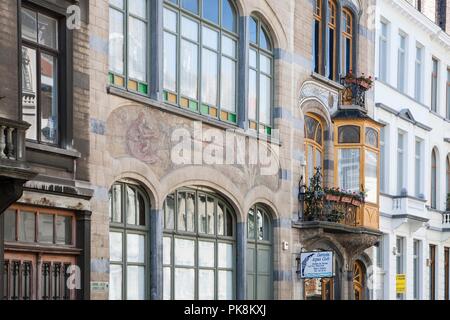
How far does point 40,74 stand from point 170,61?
16.8ft

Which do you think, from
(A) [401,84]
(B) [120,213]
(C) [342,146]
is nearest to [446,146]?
(A) [401,84]

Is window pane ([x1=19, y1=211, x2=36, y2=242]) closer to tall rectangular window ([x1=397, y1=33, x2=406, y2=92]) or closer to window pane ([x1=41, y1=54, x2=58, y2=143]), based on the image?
window pane ([x1=41, y1=54, x2=58, y2=143])

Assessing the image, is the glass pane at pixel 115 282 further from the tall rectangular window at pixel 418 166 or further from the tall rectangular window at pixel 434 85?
the tall rectangular window at pixel 434 85

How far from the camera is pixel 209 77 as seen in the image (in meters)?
23.5

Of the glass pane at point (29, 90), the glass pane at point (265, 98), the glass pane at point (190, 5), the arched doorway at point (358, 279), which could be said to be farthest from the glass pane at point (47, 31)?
the arched doorway at point (358, 279)

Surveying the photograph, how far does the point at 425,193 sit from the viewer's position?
37.4 meters

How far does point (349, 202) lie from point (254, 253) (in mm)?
4316

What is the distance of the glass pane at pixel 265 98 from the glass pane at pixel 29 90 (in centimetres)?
950

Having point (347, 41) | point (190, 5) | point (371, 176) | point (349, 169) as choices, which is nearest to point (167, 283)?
point (190, 5)

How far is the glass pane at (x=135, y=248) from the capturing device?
20.4 metres

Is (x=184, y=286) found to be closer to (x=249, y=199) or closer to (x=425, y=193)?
(x=249, y=199)

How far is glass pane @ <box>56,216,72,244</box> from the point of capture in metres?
17.7

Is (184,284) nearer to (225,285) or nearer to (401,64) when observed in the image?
(225,285)

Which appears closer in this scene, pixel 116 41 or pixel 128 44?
pixel 116 41
